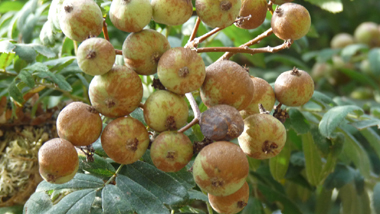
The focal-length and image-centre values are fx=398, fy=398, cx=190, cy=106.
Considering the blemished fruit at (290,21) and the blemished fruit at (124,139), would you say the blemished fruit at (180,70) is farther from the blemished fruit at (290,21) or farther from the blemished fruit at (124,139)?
the blemished fruit at (290,21)

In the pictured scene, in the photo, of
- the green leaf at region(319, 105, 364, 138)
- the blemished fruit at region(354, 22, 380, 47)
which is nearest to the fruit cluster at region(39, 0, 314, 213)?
the green leaf at region(319, 105, 364, 138)

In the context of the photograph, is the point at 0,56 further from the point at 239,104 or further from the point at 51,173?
the point at 239,104

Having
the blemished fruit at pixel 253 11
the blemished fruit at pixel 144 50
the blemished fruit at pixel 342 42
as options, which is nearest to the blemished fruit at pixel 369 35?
the blemished fruit at pixel 342 42

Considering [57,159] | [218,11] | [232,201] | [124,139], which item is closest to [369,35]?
[218,11]

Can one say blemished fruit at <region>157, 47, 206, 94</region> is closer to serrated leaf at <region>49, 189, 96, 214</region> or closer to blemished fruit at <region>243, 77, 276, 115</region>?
blemished fruit at <region>243, 77, 276, 115</region>

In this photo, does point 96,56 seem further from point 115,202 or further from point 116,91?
point 115,202
